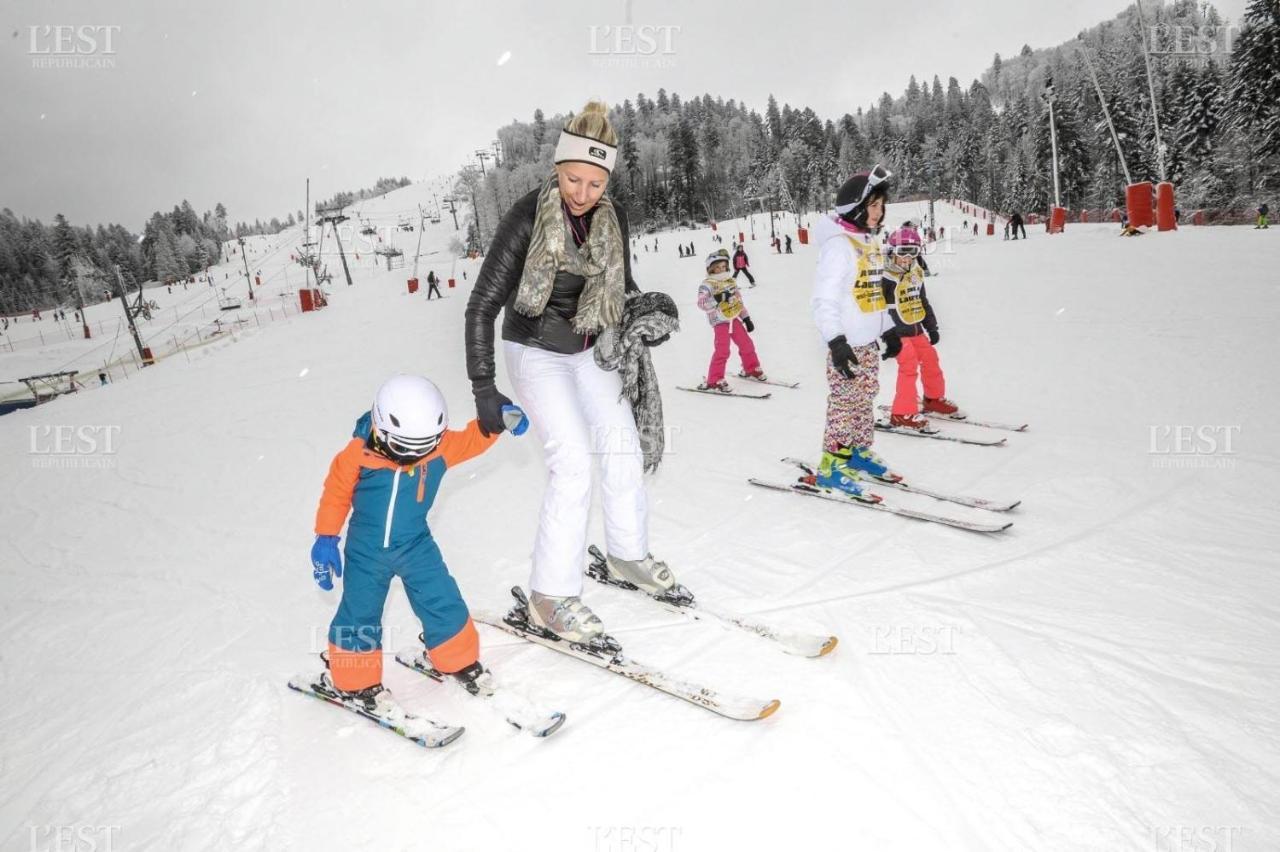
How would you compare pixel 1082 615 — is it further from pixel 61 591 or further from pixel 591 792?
pixel 61 591

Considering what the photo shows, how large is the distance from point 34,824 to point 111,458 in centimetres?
932

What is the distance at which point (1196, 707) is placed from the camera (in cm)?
263

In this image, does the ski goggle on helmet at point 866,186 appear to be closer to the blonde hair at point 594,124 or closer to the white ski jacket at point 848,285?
the white ski jacket at point 848,285

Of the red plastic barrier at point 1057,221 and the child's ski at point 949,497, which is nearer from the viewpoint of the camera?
the child's ski at point 949,497

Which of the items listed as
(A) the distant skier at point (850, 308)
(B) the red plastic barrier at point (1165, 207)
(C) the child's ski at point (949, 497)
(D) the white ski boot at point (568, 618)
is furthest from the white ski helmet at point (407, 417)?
(B) the red plastic barrier at point (1165, 207)

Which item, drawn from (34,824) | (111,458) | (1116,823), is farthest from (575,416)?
(111,458)

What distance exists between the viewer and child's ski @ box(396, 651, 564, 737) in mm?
2787

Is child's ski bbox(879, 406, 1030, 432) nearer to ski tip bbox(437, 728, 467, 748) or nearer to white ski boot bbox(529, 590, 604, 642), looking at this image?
white ski boot bbox(529, 590, 604, 642)

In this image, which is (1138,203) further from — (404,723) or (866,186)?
(404,723)

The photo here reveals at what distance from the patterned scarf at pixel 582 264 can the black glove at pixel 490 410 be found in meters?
0.45

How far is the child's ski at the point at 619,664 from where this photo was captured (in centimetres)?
277

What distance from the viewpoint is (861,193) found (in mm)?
4809

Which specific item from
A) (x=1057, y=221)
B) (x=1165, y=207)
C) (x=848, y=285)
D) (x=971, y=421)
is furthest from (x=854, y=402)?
(x=1057, y=221)

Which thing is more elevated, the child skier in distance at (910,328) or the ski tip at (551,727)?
the child skier in distance at (910,328)
